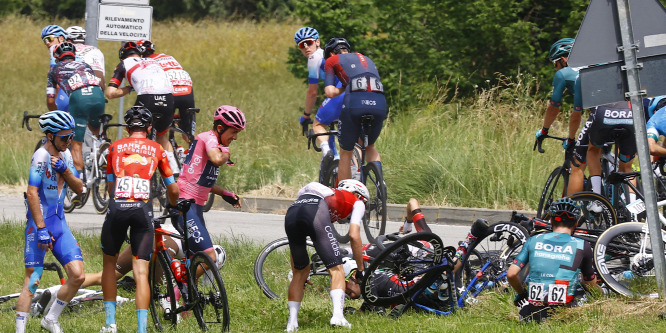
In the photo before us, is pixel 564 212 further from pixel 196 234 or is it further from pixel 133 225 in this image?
pixel 133 225

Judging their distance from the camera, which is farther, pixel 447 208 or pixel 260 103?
pixel 260 103

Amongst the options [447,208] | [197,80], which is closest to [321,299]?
[447,208]

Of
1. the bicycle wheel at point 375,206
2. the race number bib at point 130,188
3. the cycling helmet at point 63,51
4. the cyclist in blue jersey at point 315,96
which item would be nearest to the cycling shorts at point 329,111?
the cyclist in blue jersey at point 315,96

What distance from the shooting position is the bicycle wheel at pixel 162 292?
8320 mm

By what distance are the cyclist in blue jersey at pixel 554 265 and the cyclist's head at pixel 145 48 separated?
6.97 m

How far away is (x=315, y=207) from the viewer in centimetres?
800

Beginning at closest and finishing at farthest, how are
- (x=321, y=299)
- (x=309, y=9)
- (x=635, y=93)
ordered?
1. (x=635, y=93)
2. (x=321, y=299)
3. (x=309, y=9)

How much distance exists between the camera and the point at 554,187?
37.3 feet

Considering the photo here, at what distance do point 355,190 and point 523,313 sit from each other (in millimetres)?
1721

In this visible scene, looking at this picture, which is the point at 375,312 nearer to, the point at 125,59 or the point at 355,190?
the point at 355,190

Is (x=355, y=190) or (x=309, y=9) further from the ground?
(x=309, y=9)

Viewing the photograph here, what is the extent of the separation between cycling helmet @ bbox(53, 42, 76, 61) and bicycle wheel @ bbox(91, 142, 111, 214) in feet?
4.15

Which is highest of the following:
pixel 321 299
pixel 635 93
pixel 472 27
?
pixel 472 27

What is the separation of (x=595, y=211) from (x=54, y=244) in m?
5.04
